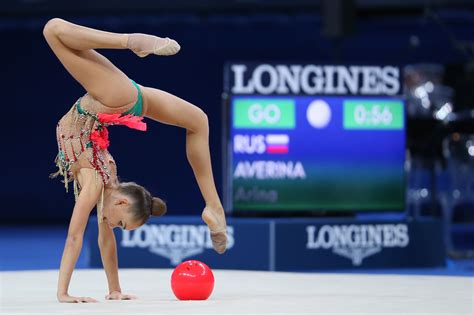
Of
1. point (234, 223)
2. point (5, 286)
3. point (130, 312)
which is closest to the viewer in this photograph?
point (130, 312)

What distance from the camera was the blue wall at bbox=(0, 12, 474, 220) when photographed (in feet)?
37.4

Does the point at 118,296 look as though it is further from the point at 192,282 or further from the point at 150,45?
the point at 150,45

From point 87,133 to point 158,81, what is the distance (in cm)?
739

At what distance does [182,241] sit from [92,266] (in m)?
0.69

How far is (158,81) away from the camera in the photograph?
1153cm

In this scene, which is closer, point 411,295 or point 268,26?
point 411,295

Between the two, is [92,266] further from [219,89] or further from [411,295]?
[219,89]

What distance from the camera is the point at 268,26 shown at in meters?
11.2

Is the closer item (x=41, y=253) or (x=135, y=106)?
(x=135, y=106)

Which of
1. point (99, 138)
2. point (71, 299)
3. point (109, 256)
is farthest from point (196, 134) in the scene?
point (71, 299)

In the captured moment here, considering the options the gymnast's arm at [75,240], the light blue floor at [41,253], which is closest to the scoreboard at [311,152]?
the light blue floor at [41,253]

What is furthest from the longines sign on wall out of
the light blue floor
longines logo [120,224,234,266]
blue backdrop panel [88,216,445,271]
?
the light blue floor

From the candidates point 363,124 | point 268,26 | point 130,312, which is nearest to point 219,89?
point 268,26

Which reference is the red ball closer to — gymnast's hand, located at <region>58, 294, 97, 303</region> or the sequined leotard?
gymnast's hand, located at <region>58, 294, 97, 303</region>
